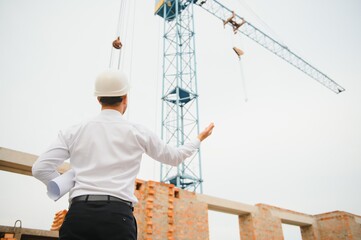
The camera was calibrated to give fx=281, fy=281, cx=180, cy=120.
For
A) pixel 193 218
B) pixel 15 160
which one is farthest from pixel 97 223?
pixel 193 218

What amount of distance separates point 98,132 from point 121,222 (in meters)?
0.48

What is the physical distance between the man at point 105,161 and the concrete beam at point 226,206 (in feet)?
27.6

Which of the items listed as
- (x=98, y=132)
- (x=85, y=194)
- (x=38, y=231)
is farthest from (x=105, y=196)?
(x=38, y=231)

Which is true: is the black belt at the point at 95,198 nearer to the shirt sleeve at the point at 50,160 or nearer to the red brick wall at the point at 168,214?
the shirt sleeve at the point at 50,160

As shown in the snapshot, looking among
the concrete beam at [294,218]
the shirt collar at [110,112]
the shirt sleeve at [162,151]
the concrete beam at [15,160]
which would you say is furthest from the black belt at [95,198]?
the concrete beam at [294,218]

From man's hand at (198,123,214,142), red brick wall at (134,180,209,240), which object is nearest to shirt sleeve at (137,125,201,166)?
man's hand at (198,123,214,142)

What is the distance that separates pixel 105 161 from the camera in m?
1.41

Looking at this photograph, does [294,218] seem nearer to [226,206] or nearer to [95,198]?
[226,206]

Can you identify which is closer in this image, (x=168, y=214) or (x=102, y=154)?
(x=102, y=154)

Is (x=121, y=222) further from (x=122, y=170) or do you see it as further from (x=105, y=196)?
(x=122, y=170)

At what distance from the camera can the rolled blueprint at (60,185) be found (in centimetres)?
137

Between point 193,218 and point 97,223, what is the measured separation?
8.25m

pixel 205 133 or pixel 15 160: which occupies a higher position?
pixel 15 160

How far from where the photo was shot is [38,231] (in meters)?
6.44
